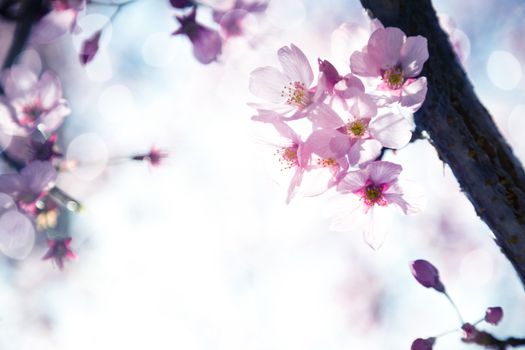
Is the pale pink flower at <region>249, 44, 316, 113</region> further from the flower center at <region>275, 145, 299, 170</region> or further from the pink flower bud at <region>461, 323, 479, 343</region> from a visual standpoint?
the pink flower bud at <region>461, 323, 479, 343</region>

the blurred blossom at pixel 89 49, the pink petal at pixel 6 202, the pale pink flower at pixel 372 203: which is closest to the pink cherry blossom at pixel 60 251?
the pink petal at pixel 6 202

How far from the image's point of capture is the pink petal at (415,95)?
1.09m

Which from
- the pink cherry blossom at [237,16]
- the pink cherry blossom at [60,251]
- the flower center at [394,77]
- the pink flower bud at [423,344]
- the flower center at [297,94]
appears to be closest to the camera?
the flower center at [394,77]

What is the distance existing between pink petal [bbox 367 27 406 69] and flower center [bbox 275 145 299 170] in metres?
0.36

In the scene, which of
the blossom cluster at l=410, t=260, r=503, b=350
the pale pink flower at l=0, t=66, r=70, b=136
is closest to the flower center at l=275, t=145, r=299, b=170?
the blossom cluster at l=410, t=260, r=503, b=350

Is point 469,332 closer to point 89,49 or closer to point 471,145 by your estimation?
point 471,145

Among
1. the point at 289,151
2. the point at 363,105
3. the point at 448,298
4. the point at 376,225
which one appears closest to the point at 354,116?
the point at 363,105

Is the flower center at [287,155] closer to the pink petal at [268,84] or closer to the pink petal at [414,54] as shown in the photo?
the pink petal at [268,84]

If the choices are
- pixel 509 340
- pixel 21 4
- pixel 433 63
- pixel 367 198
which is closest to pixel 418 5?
pixel 433 63

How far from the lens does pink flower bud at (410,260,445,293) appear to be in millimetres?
1458

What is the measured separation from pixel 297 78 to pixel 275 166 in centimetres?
28

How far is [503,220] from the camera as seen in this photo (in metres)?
1.11

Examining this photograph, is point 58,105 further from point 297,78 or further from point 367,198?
point 367,198

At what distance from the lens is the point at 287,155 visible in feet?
4.45
